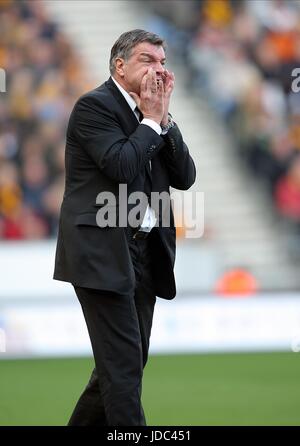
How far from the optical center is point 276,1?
1337 centimetres

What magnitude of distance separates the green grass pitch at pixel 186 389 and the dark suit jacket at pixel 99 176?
2043 millimetres

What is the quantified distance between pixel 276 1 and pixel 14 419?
27.0ft

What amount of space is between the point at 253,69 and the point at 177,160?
8322mm

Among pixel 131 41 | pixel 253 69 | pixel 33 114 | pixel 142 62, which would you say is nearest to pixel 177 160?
pixel 142 62

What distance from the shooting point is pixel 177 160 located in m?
5.05

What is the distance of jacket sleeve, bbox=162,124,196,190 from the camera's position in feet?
16.4

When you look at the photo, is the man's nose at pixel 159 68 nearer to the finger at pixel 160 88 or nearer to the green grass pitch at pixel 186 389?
the finger at pixel 160 88

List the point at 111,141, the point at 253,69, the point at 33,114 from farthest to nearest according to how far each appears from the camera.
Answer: the point at 253,69
the point at 33,114
the point at 111,141

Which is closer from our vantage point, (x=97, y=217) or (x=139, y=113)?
(x=97, y=217)

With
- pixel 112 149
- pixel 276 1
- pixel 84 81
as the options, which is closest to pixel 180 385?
pixel 112 149

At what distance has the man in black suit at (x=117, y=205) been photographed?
15.6ft

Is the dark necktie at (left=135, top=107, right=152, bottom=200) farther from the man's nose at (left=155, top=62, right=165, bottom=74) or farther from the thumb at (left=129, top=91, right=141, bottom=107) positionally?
the man's nose at (left=155, top=62, right=165, bottom=74)

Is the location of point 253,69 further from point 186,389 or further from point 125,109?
point 125,109
